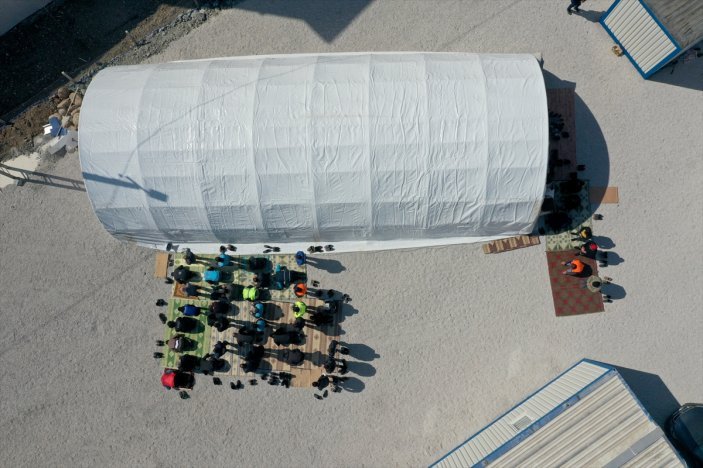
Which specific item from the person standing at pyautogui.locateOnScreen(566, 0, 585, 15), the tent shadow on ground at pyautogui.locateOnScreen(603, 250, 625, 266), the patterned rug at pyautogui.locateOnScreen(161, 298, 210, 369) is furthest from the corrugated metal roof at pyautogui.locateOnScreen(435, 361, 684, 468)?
the person standing at pyautogui.locateOnScreen(566, 0, 585, 15)

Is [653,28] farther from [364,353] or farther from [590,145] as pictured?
[364,353]

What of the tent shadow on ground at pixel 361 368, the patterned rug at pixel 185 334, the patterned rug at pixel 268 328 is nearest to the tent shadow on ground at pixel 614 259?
the tent shadow on ground at pixel 361 368

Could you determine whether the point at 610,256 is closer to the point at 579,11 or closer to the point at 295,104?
the point at 579,11

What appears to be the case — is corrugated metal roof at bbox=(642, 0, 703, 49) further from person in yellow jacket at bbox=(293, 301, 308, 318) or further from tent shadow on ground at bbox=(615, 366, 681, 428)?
person in yellow jacket at bbox=(293, 301, 308, 318)

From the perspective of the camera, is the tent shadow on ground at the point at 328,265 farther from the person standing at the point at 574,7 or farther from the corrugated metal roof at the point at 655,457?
Result: the person standing at the point at 574,7

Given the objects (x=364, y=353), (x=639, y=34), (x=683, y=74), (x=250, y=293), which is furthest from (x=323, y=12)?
(x=683, y=74)

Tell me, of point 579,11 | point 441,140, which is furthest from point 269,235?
point 579,11
